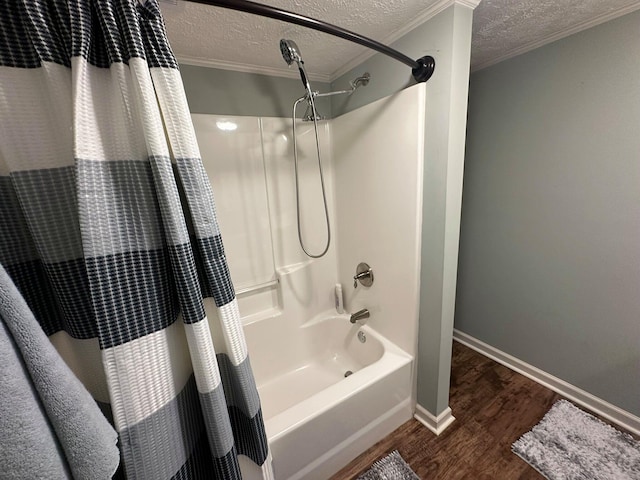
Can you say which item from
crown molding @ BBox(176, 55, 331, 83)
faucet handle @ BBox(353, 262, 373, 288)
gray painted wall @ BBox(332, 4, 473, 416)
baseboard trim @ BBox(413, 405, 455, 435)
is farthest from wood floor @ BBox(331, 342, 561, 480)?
crown molding @ BBox(176, 55, 331, 83)

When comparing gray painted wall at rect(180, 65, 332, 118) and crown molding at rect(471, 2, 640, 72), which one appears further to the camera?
gray painted wall at rect(180, 65, 332, 118)

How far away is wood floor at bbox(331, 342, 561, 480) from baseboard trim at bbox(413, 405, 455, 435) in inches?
0.9

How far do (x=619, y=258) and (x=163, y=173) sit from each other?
2.09 metres

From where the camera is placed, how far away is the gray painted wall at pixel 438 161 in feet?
3.42

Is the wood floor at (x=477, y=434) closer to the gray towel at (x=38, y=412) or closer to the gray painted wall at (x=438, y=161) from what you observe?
the gray painted wall at (x=438, y=161)

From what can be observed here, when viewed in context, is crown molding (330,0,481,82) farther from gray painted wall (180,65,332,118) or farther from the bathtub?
the bathtub

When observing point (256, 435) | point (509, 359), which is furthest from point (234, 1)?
point (509, 359)

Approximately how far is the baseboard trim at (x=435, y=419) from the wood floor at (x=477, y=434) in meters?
0.02

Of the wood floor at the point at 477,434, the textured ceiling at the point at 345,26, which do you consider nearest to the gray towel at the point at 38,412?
the textured ceiling at the point at 345,26

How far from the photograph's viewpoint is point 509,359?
182 centimetres

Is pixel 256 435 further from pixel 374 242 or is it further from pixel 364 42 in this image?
pixel 364 42

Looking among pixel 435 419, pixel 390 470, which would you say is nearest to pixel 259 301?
pixel 390 470

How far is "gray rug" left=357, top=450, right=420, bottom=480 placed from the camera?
1.19m

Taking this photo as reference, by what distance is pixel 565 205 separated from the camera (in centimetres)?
144
